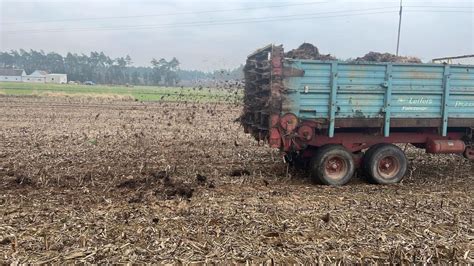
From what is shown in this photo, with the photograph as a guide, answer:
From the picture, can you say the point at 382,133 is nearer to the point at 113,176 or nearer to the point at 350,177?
the point at 350,177

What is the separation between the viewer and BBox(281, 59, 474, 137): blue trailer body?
28.0ft

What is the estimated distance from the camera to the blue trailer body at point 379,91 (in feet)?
28.0

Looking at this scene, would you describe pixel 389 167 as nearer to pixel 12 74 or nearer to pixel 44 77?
pixel 44 77

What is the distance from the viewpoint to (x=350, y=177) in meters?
8.86

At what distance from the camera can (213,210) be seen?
6.68m

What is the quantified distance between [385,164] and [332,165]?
3.65 feet

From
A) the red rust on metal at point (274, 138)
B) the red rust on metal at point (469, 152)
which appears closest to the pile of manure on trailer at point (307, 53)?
the red rust on metal at point (274, 138)

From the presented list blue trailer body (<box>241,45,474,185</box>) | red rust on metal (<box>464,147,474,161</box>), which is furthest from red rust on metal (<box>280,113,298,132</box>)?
red rust on metal (<box>464,147,474,161</box>)

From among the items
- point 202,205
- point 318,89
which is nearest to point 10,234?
point 202,205

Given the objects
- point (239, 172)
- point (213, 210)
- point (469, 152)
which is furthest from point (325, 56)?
point (213, 210)

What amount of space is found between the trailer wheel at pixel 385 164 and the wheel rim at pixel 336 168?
0.48 m

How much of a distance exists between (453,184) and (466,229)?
3105 mm

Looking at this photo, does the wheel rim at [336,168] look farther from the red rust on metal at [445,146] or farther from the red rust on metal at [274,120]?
the red rust on metal at [445,146]

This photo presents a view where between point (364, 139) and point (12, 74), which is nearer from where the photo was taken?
point (364, 139)
